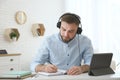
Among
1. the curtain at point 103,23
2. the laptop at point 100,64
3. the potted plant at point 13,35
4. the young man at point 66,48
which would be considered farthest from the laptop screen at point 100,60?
the potted plant at point 13,35

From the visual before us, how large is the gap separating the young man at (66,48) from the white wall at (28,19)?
7.84 feet

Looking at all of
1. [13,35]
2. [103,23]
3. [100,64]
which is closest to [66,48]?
[100,64]

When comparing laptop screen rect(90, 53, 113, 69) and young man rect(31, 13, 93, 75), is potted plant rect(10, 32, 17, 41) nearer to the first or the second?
young man rect(31, 13, 93, 75)

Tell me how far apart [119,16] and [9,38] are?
195 cm

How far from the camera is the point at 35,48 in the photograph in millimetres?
5133

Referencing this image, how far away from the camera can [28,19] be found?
16.3ft

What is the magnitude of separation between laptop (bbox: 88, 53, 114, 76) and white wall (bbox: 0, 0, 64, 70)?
296cm

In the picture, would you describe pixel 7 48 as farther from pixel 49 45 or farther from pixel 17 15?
pixel 49 45

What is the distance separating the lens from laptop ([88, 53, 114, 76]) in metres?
1.78

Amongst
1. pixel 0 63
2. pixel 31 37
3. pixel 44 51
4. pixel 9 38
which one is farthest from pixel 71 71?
pixel 31 37

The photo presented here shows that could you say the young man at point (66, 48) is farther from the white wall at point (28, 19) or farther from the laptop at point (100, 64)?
the white wall at point (28, 19)

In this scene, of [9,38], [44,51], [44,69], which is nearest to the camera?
[44,69]

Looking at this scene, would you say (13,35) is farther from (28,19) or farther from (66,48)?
(66,48)

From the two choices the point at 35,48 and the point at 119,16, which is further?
the point at 35,48
